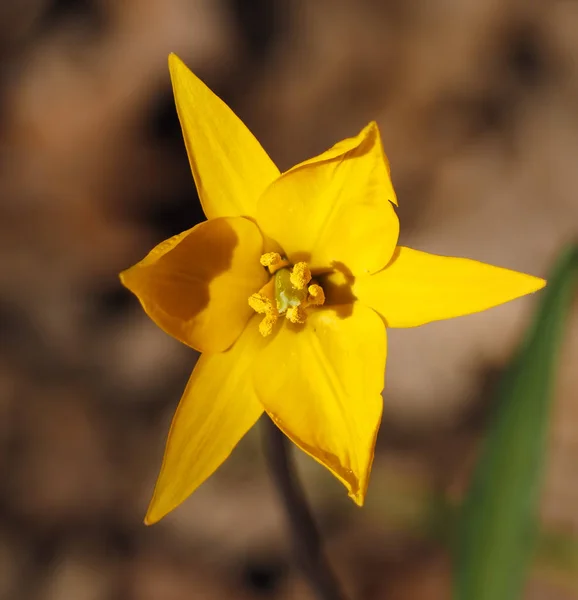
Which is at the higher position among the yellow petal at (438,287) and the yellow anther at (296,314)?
the yellow petal at (438,287)

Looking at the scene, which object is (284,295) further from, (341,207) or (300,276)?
(341,207)

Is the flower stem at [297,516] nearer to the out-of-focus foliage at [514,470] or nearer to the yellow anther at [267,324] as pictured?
the yellow anther at [267,324]

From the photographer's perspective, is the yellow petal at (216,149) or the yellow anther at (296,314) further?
the yellow anther at (296,314)

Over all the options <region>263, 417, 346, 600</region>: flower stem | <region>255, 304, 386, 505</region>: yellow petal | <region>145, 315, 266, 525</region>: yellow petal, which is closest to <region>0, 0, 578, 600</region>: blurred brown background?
<region>263, 417, 346, 600</region>: flower stem

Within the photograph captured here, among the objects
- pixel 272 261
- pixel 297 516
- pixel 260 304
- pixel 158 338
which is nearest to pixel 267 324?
pixel 260 304

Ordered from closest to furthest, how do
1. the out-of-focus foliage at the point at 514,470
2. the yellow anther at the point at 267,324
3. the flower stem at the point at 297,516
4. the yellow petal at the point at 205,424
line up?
the yellow petal at the point at 205,424, the yellow anther at the point at 267,324, the flower stem at the point at 297,516, the out-of-focus foliage at the point at 514,470

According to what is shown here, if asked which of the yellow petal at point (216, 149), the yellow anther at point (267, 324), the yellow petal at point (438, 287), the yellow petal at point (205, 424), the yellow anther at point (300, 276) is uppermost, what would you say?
the yellow petal at point (216, 149)

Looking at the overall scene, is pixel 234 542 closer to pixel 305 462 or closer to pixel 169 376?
pixel 305 462

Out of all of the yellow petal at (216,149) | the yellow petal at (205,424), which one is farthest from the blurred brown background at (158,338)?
the yellow petal at (216,149)

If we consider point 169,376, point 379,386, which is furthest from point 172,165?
point 379,386
